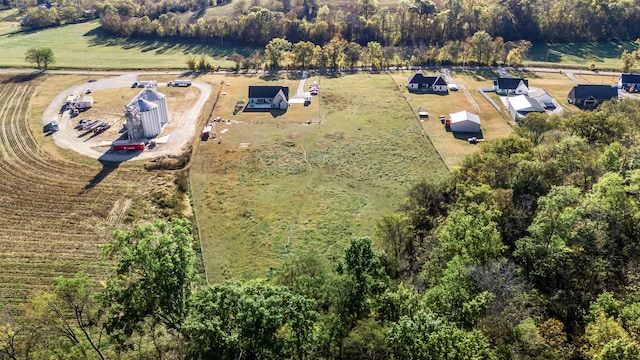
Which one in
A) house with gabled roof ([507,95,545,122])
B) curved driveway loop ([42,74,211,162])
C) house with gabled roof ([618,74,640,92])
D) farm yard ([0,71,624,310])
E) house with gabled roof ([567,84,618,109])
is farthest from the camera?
house with gabled roof ([618,74,640,92])

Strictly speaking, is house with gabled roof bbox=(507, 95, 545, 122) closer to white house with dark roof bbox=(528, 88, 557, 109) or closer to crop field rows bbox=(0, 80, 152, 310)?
white house with dark roof bbox=(528, 88, 557, 109)

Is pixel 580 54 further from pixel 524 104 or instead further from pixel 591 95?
pixel 524 104

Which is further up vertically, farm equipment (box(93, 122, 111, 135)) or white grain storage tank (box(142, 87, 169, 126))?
white grain storage tank (box(142, 87, 169, 126))

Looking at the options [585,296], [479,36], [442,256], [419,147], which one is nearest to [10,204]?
[442,256]

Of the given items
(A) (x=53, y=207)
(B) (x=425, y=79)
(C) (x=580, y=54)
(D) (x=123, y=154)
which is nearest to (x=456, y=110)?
(B) (x=425, y=79)

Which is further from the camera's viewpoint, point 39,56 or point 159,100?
point 39,56

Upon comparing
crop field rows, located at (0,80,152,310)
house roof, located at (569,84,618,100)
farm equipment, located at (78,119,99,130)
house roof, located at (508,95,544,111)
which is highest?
house roof, located at (569,84,618,100)

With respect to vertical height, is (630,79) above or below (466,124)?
above

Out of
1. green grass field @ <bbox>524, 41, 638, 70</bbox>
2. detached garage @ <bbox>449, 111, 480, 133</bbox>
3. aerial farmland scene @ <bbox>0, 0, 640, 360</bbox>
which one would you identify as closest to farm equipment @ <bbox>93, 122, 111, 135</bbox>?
aerial farmland scene @ <bbox>0, 0, 640, 360</bbox>
